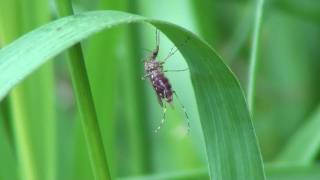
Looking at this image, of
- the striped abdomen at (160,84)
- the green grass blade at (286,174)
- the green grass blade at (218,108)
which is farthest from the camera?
the green grass blade at (286,174)

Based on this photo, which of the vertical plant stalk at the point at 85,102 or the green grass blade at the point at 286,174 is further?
the green grass blade at the point at 286,174

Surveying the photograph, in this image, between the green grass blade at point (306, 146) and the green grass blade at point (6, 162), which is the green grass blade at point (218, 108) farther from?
the green grass blade at point (306, 146)

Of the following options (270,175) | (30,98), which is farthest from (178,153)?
(30,98)

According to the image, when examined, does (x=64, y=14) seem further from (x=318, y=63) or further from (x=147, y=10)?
(x=318, y=63)

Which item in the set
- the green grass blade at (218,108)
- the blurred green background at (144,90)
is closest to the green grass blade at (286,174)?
the blurred green background at (144,90)

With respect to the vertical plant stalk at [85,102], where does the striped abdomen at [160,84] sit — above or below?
above

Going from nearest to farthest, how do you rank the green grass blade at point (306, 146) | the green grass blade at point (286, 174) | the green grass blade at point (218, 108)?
1. the green grass blade at point (218, 108)
2. the green grass blade at point (286, 174)
3. the green grass blade at point (306, 146)

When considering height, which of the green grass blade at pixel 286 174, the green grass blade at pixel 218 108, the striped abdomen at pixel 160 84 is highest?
the striped abdomen at pixel 160 84
